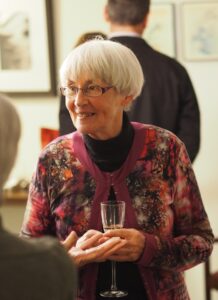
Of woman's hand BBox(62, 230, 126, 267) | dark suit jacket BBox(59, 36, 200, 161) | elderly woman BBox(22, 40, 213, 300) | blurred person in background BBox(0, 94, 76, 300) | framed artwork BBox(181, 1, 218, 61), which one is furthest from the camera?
framed artwork BBox(181, 1, 218, 61)

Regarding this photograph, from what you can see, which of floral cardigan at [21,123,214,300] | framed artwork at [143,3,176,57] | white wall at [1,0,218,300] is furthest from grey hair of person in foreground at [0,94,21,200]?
framed artwork at [143,3,176,57]

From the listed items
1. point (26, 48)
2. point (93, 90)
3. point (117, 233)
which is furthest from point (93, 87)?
point (26, 48)

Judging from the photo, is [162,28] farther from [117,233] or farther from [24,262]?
[24,262]

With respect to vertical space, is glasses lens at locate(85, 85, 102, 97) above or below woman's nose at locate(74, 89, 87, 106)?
above

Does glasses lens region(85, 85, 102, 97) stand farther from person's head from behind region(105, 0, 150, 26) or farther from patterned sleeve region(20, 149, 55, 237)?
person's head from behind region(105, 0, 150, 26)

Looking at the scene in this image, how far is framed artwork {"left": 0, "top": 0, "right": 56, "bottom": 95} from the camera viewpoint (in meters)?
3.56

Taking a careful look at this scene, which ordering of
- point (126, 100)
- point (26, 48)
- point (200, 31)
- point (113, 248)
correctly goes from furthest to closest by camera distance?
point (26, 48) → point (200, 31) → point (126, 100) → point (113, 248)

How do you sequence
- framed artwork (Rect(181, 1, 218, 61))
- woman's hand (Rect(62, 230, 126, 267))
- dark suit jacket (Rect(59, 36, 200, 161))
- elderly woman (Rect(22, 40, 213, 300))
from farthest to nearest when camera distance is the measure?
framed artwork (Rect(181, 1, 218, 61)) → dark suit jacket (Rect(59, 36, 200, 161)) → elderly woman (Rect(22, 40, 213, 300)) → woman's hand (Rect(62, 230, 126, 267))

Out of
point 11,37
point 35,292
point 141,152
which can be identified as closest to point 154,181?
point 141,152

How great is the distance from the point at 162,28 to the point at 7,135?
2.49 m

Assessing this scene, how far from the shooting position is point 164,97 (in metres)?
2.82

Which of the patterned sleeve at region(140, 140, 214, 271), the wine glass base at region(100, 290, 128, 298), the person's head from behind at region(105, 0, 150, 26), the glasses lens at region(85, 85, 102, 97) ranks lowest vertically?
the wine glass base at region(100, 290, 128, 298)

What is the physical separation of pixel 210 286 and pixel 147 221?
3.82ft

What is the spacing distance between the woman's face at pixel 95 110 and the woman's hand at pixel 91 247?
12.1 inches
